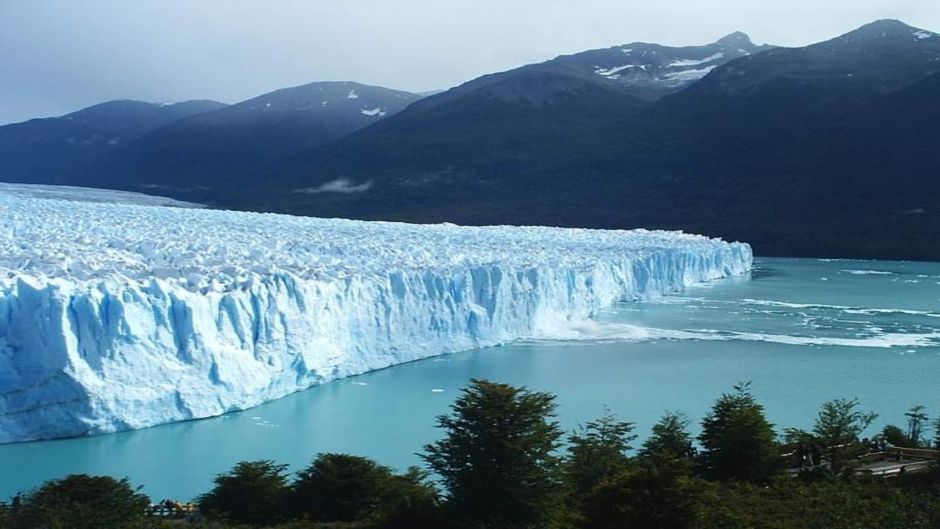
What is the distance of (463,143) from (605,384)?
160 feet

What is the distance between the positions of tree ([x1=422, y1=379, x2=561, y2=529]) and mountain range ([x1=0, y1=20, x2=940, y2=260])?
36689 mm

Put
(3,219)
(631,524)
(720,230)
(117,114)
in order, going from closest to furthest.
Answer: (631,524) < (3,219) < (720,230) < (117,114)

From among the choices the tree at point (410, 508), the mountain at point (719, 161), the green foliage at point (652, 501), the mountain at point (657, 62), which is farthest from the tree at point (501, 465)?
the mountain at point (657, 62)

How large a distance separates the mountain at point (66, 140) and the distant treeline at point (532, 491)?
72037 millimetres

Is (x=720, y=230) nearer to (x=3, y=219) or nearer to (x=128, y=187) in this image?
(x=3, y=219)

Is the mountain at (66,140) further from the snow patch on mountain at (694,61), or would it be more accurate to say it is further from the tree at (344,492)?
the tree at (344,492)

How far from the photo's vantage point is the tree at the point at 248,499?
6.61m

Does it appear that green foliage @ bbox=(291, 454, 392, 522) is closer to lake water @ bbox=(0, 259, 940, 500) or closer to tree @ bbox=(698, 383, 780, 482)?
lake water @ bbox=(0, 259, 940, 500)

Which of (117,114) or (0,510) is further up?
(117,114)

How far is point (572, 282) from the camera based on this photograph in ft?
60.6

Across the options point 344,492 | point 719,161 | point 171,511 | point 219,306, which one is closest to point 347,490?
point 344,492

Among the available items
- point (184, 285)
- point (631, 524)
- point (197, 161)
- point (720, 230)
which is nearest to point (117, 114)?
point (197, 161)

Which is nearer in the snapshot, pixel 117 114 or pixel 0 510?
pixel 0 510

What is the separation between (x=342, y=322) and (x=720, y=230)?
32550 millimetres
